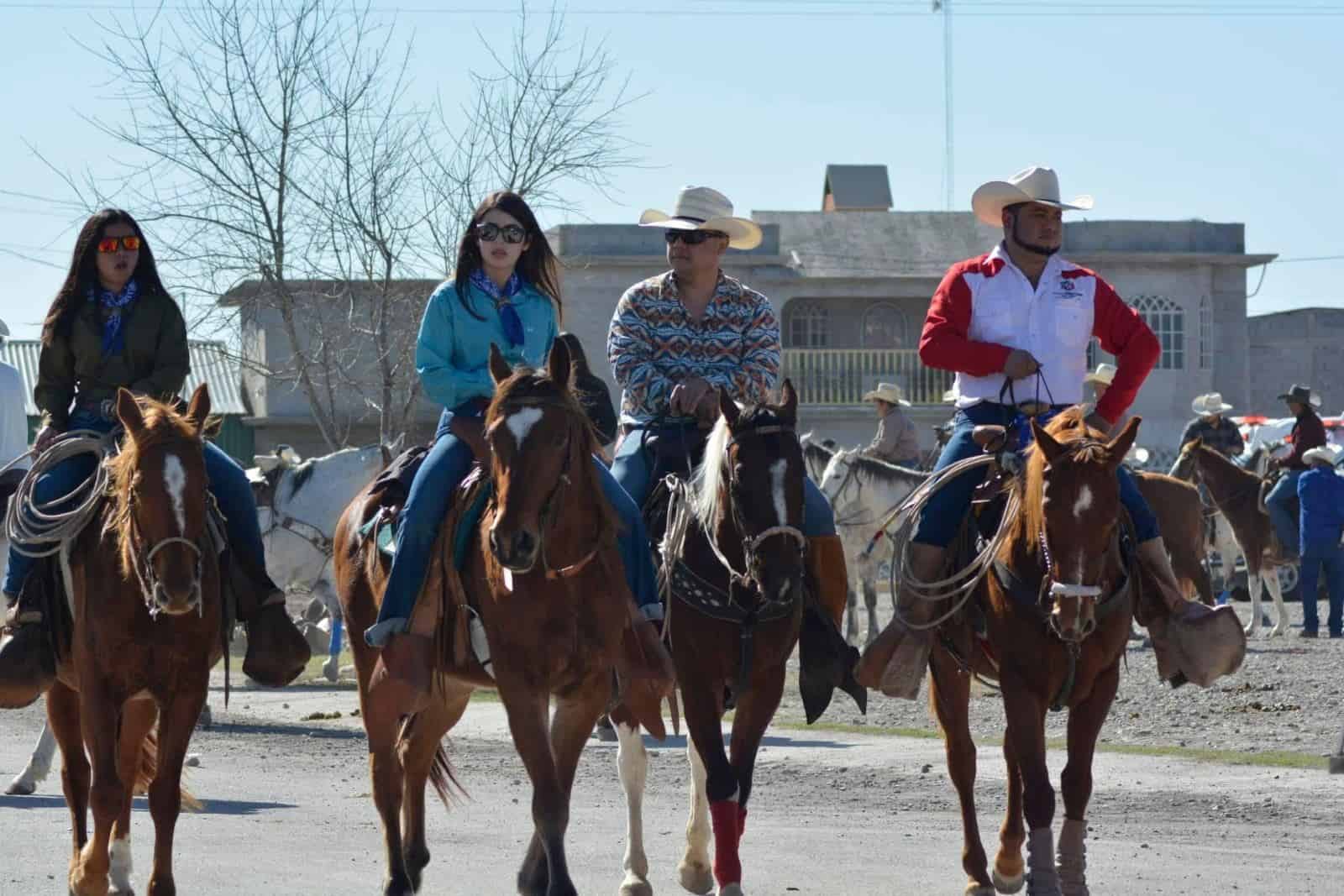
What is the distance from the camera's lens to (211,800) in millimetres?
12328

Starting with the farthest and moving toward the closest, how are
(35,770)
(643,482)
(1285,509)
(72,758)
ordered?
(1285,509), (35,770), (643,482), (72,758)

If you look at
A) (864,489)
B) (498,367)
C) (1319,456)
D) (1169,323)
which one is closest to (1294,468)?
(1319,456)

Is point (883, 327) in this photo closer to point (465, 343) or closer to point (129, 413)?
point (465, 343)

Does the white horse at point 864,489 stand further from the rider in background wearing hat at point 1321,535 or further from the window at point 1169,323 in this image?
the window at point 1169,323

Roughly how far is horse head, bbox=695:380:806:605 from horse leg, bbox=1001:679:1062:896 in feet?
3.31

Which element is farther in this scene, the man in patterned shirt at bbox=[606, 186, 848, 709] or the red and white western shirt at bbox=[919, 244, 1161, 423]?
the man in patterned shirt at bbox=[606, 186, 848, 709]

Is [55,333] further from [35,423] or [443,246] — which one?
[35,423]

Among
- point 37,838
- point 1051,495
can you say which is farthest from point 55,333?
point 1051,495

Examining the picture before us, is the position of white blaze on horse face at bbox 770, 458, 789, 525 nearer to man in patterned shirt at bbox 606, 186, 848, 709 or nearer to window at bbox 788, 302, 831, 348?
man in patterned shirt at bbox 606, 186, 848, 709

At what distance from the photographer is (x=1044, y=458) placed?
8.58 meters

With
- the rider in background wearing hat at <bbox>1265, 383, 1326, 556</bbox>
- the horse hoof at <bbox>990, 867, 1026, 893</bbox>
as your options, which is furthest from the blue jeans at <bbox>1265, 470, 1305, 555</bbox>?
the horse hoof at <bbox>990, 867, 1026, 893</bbox>

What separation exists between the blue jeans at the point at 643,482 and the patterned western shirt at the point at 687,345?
12cm

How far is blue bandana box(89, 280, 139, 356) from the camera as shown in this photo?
9688mm

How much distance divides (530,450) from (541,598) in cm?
63
